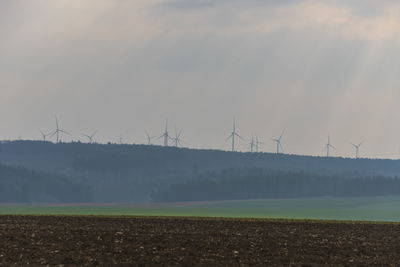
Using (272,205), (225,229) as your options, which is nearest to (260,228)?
(225,229)

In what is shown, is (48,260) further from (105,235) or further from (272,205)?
(272,205)

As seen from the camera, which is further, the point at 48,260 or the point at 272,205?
the point at 272,205

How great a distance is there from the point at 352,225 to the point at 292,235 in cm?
1311

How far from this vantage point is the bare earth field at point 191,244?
3784 cm

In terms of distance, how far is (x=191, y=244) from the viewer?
140 feet

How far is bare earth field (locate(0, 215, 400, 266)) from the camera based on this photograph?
37.8 metres

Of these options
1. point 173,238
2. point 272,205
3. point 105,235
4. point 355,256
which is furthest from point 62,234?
point 272,205

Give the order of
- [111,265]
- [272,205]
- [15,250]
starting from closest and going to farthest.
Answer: [111,265] → [15,250] → [272,205]

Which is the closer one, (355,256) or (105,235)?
(355,256)

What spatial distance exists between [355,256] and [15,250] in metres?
16.6

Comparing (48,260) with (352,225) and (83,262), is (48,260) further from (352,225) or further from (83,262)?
(352,225)

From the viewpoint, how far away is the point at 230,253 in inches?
1570

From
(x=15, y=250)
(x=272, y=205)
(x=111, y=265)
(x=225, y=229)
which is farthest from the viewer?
(x=272, y=205)

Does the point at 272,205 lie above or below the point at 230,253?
above
